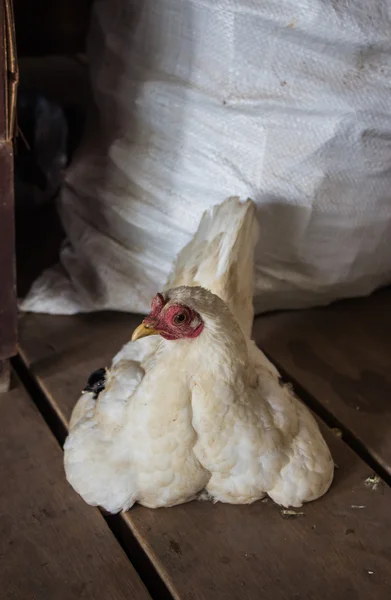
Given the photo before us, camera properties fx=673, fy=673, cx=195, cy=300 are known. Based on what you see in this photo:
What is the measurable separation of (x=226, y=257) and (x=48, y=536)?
461 millimetres

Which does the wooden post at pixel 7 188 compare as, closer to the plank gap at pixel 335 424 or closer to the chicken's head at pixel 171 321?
the chicken's head at pixel 171 321

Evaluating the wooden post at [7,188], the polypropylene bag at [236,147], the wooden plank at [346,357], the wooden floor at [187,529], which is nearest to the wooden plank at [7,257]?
the wooden post at [7,188]

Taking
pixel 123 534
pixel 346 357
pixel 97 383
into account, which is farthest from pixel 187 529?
pixel 346 357

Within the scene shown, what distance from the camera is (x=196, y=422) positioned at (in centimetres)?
86

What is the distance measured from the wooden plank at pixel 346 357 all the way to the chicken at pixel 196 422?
184 millimetres

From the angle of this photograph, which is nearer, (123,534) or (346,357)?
(123,534)

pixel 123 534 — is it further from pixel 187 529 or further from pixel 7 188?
pixel 7 188

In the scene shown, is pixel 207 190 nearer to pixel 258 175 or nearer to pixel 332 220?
pixel 258 175

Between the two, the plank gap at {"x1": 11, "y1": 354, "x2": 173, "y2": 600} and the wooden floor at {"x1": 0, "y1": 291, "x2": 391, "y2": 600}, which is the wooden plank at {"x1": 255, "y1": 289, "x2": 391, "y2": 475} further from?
the plank gap at {"x1": 11, "y1": 354, "x2": 173, "y2": 600}

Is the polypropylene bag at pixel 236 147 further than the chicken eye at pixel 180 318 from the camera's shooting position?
Yes

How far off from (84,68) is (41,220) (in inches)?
18.2

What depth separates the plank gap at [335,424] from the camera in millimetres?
1067

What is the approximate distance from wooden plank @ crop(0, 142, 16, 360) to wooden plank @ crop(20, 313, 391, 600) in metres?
0.33

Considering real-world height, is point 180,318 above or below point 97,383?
above
